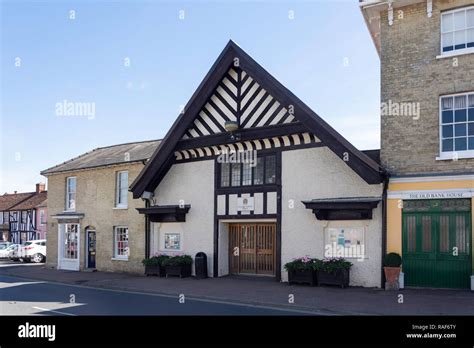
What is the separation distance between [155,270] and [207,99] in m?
7.54

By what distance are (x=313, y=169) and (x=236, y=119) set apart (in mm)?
3708

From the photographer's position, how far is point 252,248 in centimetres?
1823

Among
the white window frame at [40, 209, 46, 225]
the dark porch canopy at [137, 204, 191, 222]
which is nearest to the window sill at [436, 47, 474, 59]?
the dark porch canopy at [137, 204, 191, 222]

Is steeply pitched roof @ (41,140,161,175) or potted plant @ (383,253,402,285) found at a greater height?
steeply pitched roof @ (41,140,161,175)

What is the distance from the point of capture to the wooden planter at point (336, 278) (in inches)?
581

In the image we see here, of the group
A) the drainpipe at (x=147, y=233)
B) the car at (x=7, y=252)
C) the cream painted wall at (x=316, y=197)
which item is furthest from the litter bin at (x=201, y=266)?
the car at (x=7, y=252)

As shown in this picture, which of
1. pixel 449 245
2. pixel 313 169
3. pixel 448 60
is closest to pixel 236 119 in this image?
pixel 313 169

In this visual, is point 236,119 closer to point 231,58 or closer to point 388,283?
point 231,58

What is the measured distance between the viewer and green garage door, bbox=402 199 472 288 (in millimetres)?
13680

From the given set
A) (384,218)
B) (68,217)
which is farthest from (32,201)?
(384,218)

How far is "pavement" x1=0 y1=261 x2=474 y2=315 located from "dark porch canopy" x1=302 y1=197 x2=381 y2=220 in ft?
7.70

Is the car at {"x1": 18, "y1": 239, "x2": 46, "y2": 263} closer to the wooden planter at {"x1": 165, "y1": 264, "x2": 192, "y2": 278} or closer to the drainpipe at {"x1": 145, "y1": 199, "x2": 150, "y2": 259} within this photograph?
the drainpipe at {"x1": 145, "y1": 199, "x2": 150, "y2": 259}

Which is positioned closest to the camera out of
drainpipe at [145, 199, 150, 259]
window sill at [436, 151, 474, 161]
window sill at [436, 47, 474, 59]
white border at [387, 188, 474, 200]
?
white border at [387, 188, 474, 200]

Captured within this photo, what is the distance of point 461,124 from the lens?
14055 mm
